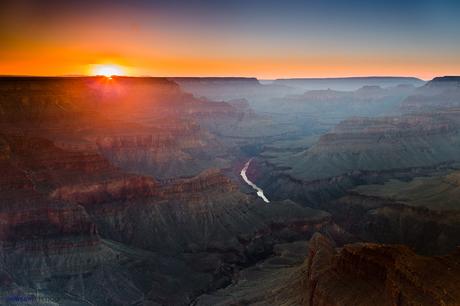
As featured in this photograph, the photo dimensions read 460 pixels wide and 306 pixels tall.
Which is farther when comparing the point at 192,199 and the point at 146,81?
the point at 146,81

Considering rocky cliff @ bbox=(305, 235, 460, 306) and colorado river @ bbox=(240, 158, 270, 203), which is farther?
colorado river @ bbox=(240, 158, 270, 203)

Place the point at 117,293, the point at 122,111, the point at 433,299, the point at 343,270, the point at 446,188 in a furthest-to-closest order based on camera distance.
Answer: the point at 122,111
the point at 446,188
the point at 117,293
the point at 343,270
the point at 433,299

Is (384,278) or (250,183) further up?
(384,278)

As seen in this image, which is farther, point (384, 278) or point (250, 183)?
point (250, 183)

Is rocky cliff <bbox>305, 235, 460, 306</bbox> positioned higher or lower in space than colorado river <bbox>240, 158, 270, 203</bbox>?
higher

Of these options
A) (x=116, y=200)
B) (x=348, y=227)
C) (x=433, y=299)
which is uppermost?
(x=433, y=299)

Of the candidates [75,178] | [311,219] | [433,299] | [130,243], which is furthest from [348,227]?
[433,299]

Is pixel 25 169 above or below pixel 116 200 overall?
above

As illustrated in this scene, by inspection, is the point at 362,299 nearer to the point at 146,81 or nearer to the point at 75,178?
the point at 75,178

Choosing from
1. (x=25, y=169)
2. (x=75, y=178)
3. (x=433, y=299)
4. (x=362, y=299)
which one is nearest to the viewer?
(x=433, y=299)

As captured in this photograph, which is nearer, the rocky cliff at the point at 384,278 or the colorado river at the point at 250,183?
the rocky cliff at the point at 384,278

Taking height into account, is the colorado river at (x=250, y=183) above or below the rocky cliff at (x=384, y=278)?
below
